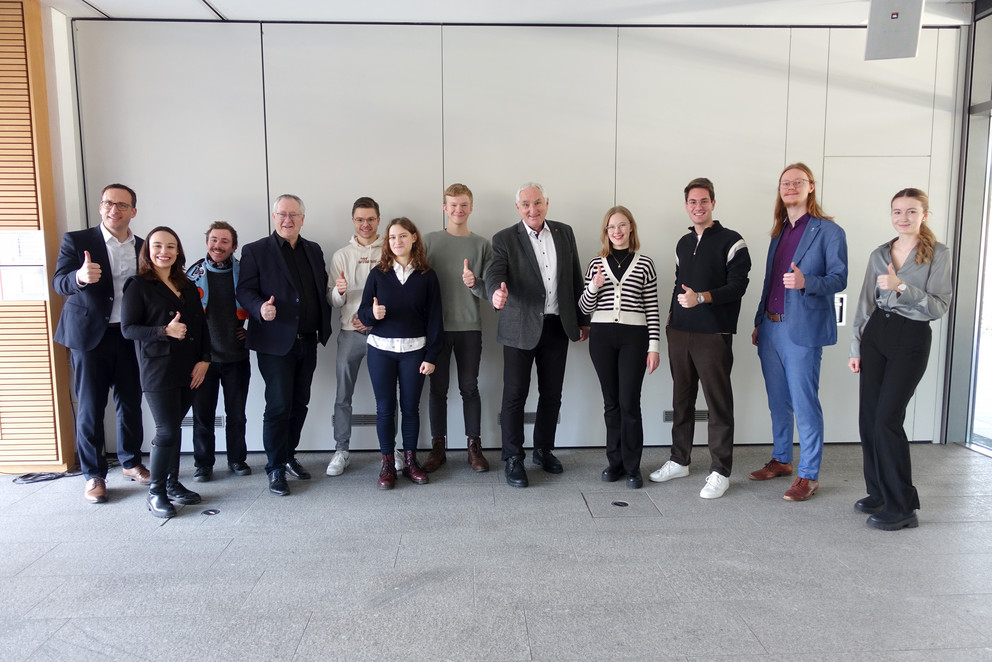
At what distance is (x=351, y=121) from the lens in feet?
14.1

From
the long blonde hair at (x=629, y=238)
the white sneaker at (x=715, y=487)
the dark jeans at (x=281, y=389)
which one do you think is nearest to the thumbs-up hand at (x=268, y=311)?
the dark jeans at (x=281, y=389)

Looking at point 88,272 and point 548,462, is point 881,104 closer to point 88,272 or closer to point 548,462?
point 548,462

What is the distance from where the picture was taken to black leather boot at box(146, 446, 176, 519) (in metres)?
3.27

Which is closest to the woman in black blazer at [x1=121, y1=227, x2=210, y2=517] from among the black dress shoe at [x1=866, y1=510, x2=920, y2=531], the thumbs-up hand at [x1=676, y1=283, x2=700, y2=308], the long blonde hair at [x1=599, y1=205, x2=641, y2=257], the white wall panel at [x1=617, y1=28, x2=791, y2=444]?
the long blonde hair at [x1=599, y1=205, x2=641, y2=257]

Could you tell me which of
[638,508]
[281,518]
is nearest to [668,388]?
[638,508]

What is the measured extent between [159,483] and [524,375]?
2.18 m

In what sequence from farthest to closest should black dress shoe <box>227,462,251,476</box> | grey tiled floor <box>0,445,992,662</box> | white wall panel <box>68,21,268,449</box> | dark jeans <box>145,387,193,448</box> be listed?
white wall panel <box>68,21,268,449</box>
black dress shoe <box>227,462,251,476</box>
dark jeans <box>145,387,193,448</box>
grey tiled floor <box>0,445,992,662</box>

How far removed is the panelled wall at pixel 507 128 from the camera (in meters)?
4.22

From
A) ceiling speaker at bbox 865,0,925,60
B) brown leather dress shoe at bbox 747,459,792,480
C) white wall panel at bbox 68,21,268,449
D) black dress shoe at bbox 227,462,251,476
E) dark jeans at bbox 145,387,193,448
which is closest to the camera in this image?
ceiling speaker at bbox 865,0,925,60

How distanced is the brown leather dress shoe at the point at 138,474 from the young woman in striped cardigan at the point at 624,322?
2.96 m

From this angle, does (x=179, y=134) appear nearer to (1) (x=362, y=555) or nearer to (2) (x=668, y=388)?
(1) (x=362, y=555)

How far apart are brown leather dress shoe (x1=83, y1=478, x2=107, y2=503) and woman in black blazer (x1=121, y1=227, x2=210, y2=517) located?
413 mm

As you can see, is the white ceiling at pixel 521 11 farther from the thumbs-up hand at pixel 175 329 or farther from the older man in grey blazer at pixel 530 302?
the thumbs-up hand at pixel 175 329

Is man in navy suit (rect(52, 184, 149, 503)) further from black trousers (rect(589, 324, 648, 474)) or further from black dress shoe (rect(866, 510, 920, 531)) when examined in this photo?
black dress shoe (rect(866, 510, 920, 531))
